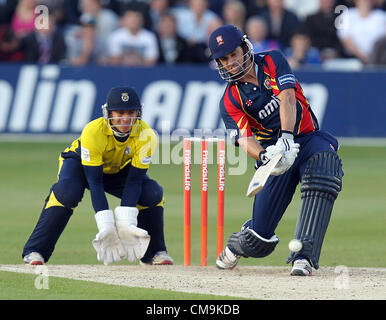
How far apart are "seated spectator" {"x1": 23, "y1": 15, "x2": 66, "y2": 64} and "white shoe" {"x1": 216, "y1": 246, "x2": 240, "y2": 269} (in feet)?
36.5

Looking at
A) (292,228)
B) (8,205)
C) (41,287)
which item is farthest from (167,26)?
(41,287)

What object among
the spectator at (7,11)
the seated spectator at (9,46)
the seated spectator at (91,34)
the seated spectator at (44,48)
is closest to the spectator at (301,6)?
the seated spectator at (91,34)

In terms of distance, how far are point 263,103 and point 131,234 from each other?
4.94ft

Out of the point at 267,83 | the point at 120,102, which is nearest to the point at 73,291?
the point at 120,102

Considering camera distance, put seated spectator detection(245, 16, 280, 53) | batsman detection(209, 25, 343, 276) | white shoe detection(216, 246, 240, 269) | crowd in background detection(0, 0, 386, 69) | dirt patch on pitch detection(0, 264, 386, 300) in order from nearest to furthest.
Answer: dirt patch on pitch detection(0, 264, 386, 300), batsman detection(209, 25, 343, 276), white shoe detection(216, 246, 240, 269), seated spectator detection(245, 16, 280, 53), crowd in background detection(0, 0, 386, 69)

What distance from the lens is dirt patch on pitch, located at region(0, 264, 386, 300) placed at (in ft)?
23.4

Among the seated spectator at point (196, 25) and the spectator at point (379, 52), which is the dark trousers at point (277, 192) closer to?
the spectator at point (379, 52)

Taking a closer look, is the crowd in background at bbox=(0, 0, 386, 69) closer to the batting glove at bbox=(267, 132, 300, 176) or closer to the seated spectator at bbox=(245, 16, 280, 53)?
the seated spectator at bbox=(245, 16, 280, 53)

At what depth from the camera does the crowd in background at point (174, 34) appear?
1877 centimetres

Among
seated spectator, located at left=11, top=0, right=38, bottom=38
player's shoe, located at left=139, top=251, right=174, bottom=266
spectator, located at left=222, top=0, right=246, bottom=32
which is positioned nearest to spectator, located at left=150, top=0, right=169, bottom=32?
spectator, located at left=222, top=0, right=246, bottom=32

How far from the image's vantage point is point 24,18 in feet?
63.2

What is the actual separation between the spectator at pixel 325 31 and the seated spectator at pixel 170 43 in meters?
2.37

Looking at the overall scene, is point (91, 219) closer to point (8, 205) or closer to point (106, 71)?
point (8, 205)
